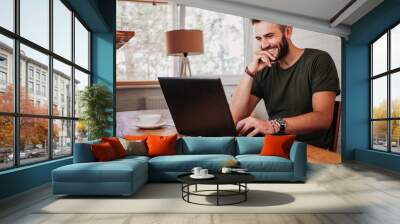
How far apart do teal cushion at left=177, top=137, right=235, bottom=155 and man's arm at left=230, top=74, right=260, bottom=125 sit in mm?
1779

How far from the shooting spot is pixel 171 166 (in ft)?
19.8

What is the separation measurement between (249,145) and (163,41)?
365 centimetres

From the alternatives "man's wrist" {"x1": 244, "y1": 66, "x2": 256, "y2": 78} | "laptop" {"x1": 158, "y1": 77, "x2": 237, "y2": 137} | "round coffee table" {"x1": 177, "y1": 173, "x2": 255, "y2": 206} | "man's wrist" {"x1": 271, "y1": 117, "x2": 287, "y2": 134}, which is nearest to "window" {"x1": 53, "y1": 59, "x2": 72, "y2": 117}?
"laptop" {"x1": 158, "y1": 77, "x2": 237, "y2": 137}

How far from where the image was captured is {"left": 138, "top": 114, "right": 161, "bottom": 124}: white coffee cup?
9109 millimetres

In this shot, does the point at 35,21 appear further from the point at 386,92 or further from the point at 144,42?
the point at 386,92

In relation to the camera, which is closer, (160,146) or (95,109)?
(160,146)

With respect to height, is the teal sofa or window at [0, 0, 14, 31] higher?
window at [0, 0, 14, 31]

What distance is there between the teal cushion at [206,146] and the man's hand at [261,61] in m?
2.39

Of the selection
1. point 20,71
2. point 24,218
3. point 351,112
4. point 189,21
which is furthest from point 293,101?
point 24,218

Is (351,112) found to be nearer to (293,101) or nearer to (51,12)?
(293,101)

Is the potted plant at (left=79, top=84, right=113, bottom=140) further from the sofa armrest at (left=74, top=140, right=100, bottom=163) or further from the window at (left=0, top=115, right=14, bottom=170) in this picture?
the window at (left=0, top=115, right=14, bottom=170)

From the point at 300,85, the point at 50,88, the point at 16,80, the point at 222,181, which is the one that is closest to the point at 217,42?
the point at 300,85

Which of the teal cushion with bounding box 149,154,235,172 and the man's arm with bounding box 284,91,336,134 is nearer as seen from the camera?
the teal cushion with bounding box 149,154,235,172

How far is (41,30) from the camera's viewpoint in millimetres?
6027
